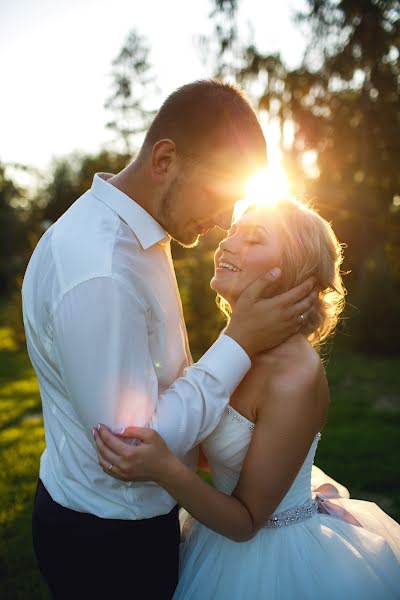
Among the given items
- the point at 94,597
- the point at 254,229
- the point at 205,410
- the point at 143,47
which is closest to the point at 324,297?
the point at 254,229

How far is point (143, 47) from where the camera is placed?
34.9 meters

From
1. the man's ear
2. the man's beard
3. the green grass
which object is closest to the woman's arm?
the man's beard

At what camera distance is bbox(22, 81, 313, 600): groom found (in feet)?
6.50

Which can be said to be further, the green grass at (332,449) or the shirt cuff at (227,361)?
the green grass at (332,449)

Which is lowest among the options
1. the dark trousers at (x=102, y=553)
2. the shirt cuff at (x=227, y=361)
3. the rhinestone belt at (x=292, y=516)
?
the rhinestone belt at (x=292, y=516)

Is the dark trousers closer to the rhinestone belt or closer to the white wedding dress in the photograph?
the white wedding dress

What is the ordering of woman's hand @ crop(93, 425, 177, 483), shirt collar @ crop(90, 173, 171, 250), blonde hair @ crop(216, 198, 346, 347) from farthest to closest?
blonde hair @ crop(216, 198, 346, 347) → shirt collar @ crop(90, 173, 171, 250) → woman's hand @ crop(93, 425, 177, 483)

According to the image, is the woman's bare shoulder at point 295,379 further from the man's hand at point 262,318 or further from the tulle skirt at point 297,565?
the tulle skirt at point 297,565

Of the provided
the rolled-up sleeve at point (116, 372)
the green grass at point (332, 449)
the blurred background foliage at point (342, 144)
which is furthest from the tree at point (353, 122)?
the rolled-up sleeve at point (116, 372)

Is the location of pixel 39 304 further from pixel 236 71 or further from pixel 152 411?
pixel 236 71

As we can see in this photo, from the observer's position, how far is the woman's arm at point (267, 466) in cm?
222

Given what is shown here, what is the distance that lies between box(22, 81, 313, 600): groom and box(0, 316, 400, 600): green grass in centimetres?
197

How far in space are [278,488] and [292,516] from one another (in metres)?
0.39

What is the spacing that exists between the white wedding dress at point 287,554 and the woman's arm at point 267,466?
0.56 ft
